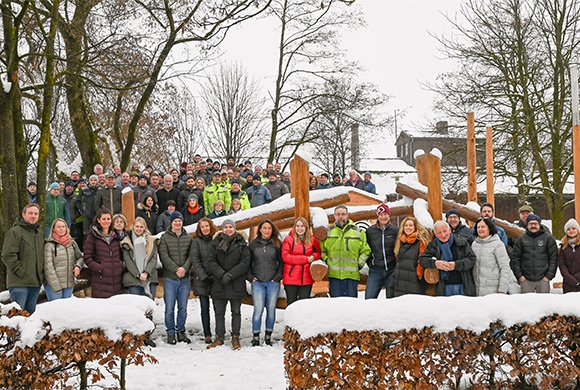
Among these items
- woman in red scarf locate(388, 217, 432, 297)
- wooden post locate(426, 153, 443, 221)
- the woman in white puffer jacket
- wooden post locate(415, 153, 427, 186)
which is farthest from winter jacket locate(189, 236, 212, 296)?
wooden post locate(415, 153, 427, 186)

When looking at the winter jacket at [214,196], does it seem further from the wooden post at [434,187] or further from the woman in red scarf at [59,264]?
the wooden post at [434,187]

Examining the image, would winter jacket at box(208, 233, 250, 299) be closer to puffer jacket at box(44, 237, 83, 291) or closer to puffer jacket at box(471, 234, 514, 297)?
puffer jacket at box(44, 237, 83, 291)

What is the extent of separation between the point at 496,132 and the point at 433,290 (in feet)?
41.8

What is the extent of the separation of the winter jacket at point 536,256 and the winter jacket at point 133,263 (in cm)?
441

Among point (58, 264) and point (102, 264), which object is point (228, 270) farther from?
point (58, 264)

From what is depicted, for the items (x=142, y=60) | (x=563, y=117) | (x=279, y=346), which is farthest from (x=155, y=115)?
(x=279, y=346)

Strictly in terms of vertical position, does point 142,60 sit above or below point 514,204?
above

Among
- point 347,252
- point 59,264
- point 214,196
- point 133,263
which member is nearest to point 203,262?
point 133,263

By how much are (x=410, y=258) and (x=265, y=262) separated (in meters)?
1.79

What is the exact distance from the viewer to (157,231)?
31.2 ft

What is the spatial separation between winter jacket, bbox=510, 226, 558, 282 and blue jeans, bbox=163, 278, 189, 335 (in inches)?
161

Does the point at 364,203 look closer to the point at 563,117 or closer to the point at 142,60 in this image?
the point at 142,60

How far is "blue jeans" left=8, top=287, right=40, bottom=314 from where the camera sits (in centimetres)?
669

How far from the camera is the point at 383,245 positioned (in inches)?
280
